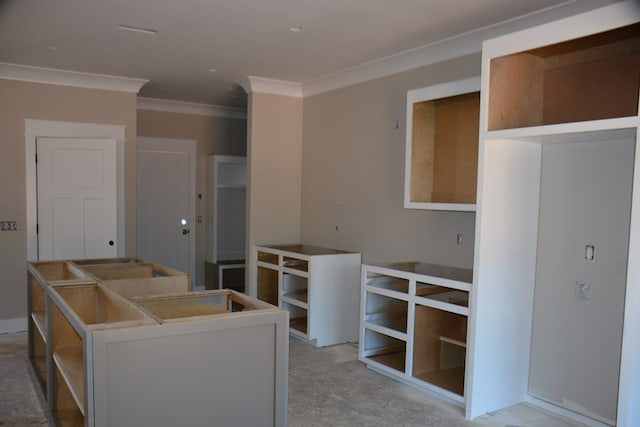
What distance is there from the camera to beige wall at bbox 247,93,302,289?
5.79 metres

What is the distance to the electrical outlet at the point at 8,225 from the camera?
A: 538 cm

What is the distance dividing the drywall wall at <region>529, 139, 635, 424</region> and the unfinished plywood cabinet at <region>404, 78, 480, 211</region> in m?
0.56

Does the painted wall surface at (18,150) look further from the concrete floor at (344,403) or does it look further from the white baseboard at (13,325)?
the concrete floor at (344,403)

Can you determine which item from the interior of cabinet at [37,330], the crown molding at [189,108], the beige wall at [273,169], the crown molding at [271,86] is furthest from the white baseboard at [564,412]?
the crown molding at [189,108]

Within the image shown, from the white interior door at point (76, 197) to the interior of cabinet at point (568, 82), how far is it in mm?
4188

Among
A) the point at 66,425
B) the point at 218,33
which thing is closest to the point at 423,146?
the point at 218,33

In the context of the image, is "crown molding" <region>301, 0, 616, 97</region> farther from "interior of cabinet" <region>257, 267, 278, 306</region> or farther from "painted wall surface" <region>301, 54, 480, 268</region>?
"interior of cabinet" <region>257, 267, 278, 306</region>

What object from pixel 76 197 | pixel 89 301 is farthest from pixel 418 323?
pixel 76 197

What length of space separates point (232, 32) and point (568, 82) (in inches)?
92.8

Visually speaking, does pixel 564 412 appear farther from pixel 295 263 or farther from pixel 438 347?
pixel 295 263

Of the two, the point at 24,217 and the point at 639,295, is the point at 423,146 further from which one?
the point at 24,217

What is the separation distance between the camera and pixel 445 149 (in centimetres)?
414

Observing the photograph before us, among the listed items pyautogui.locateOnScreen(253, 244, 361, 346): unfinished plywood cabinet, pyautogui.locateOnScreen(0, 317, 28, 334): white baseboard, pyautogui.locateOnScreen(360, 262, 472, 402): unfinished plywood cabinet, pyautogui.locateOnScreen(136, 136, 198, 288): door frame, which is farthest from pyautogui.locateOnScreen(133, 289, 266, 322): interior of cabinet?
pyautogui.locateOnScreen(136, 136, 198, 288): door frame

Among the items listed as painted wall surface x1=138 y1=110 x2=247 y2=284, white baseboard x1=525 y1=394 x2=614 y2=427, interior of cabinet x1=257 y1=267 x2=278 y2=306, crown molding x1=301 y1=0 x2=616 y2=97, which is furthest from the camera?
painted wall surface x1=138 y1=110 x2=247 y2=284
